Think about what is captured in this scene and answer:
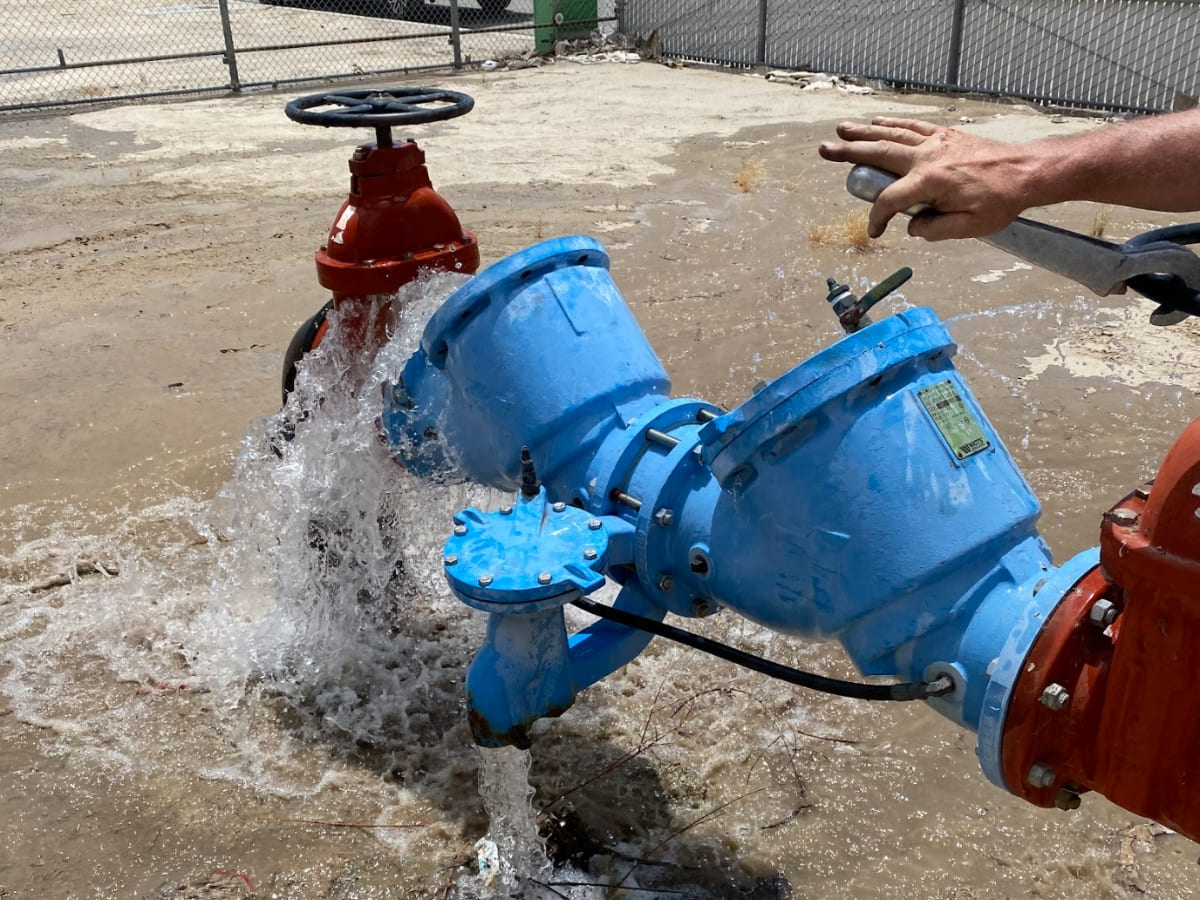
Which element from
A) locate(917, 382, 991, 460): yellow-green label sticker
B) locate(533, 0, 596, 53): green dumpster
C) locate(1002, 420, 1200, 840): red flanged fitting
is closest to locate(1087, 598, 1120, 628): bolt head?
locate(1002, 420, 1200, 840): red flanged fitting

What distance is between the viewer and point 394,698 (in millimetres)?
2510

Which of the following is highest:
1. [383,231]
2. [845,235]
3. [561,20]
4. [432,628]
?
[561,20]

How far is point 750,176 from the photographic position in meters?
6.01

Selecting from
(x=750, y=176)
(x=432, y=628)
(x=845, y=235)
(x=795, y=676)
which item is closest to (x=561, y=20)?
(x=750, y=176)

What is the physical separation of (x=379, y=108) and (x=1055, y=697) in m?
1.85

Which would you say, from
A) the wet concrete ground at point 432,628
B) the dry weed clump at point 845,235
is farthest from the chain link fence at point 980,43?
the dry weed clump at point 845,235

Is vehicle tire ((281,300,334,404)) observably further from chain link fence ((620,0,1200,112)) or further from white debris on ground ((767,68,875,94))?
white debris on ground ((767,68,875,94))

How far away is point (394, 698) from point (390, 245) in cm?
102

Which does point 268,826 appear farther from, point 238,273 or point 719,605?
point 238,273

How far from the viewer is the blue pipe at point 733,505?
1.35m

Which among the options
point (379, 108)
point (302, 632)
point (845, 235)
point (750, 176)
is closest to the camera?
point (379, 108)

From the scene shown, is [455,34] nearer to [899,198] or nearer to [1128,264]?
[899,198]

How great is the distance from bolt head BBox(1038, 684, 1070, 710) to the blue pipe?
0.05 metres

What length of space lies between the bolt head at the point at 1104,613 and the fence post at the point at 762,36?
917 cm
